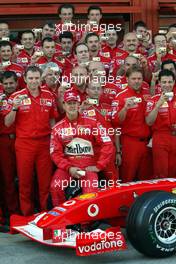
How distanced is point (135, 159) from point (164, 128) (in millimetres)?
504

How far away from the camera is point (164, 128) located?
7848mm

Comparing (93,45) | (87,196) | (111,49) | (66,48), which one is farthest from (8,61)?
(87,196)

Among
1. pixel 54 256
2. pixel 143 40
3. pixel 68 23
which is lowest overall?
pixel 54 256

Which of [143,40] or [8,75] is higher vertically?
[143,40]

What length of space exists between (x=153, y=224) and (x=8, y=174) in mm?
2529

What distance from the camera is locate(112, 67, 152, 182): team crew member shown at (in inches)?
313

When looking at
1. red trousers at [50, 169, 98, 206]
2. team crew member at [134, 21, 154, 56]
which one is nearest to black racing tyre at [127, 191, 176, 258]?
red trousers at [50, 169, 98, 206]

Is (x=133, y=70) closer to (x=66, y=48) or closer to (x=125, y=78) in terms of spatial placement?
(x=125, y=78)

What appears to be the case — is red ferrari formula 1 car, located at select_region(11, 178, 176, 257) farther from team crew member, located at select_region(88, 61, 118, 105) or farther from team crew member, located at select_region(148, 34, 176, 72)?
team crew member, located at select_region(148, 34, 176, 72)

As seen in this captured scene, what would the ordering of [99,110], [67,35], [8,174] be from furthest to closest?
1. [67,35]
2. [8,174]
3. [99,110]

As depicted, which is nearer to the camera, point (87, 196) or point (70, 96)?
point (87, 196)

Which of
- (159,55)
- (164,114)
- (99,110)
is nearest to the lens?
(164,114)

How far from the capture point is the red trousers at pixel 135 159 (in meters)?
Answer: 7.96

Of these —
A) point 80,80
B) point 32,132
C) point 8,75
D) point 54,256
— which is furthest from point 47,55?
point 54,256
